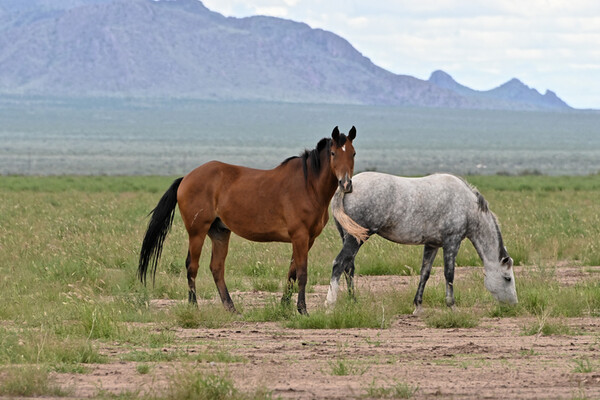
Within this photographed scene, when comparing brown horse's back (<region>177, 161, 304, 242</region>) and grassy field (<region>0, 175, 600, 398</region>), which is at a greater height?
brown horse's back (<region>177, 161, 304, 242</region>)

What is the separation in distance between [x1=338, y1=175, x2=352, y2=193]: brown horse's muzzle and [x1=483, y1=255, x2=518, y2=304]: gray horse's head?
228 centimetres

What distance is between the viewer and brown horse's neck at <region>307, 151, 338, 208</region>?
11281 millimetres

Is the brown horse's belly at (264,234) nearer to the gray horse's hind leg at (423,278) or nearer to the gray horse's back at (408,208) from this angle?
the gray horse's back at (408,208)

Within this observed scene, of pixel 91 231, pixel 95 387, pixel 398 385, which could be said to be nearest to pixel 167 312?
pixel 95 387

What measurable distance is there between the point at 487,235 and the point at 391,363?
3.93m

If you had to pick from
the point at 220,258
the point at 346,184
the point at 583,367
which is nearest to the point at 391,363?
the point at 583,367

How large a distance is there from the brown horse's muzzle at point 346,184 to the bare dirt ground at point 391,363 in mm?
1570

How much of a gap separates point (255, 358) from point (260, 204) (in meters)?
3.16

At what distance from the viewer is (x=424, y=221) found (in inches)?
461

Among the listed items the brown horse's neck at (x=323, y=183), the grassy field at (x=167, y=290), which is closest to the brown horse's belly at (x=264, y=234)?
the brown horse's neck at (x=323, y=183)

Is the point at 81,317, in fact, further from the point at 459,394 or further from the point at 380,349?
the point at 459,394

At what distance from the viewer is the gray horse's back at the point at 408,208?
38.1ft

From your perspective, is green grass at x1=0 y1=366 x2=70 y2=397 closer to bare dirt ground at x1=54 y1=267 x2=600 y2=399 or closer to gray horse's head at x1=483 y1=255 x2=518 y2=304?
bare dirt ground at x1=54 y1=267 x2=600 y2=399

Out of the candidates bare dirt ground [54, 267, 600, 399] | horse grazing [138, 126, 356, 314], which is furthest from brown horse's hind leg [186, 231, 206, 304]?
bare dirt ground [54, 267, 600, 399]
